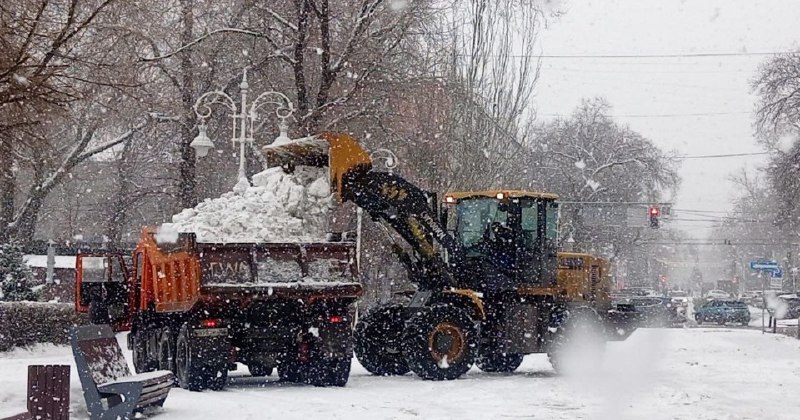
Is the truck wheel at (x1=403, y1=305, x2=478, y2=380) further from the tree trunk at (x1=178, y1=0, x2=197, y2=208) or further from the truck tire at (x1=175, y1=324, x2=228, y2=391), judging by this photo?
the tree trunk at (x1=178, y1=0, x2=197, y2=208)

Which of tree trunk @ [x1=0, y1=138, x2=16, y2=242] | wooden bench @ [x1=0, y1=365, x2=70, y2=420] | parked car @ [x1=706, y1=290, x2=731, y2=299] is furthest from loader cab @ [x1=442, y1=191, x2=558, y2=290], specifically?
parked car @ [x1=706, y1=290, x2=731, y2=299]

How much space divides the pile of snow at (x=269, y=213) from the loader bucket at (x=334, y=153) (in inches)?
7.6

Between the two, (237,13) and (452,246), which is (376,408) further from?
(237,13)

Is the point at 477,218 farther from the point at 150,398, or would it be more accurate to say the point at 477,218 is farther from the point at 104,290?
the point at 150,398

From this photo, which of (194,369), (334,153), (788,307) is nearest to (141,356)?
(194,369)

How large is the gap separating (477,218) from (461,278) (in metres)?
1.17

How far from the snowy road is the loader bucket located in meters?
3.29

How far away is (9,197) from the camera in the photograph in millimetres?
34844

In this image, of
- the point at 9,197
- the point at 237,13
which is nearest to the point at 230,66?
the point at 237,13

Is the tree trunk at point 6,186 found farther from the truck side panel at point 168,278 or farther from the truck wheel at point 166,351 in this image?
the truck wheel at point 166,351

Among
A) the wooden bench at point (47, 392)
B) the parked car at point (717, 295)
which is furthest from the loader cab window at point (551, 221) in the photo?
the parked car at point (717, 295)

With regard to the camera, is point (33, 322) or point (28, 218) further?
point (28, 218)

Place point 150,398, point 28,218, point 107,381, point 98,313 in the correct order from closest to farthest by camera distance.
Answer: point 150,398 → point 107,381 → point 98,313 → point 28,218

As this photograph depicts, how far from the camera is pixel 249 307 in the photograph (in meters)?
15.7
